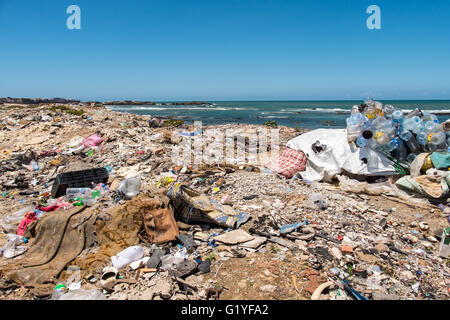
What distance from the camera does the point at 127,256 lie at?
2.99m

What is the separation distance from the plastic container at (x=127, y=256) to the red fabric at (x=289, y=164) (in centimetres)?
385

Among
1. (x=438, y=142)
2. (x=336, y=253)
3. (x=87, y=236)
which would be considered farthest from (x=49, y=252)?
(x=438, y=142)

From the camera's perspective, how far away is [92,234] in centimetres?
329

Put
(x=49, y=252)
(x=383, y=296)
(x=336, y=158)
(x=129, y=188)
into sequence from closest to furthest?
1. (x=383, y=296)
2. (x=49, y=252)
3. (x=129, y=188)
4. (x=336, y=158)

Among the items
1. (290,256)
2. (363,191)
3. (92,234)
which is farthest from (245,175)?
(92,234)

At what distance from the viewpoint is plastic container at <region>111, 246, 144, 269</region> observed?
2.92 metres

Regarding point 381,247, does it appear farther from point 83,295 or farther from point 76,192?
point 76,192

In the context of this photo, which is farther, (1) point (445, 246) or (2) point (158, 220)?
(2) point (158, 220)

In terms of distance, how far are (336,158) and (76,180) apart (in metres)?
5.33

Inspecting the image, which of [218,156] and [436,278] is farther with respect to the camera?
[218,156]

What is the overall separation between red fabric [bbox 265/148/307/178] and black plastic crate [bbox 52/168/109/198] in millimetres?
3805

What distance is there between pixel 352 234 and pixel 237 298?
1962mm

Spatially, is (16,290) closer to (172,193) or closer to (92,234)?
(92,234)

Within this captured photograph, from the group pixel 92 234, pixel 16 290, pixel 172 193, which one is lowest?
pixel 16 290
